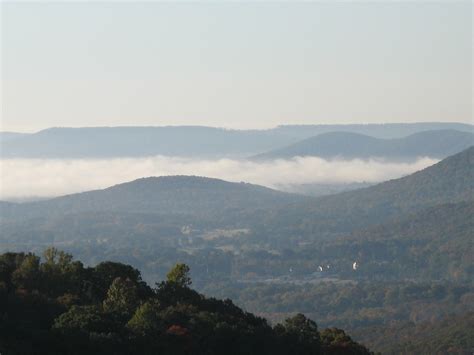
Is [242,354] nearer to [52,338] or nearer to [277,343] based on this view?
[277,343]

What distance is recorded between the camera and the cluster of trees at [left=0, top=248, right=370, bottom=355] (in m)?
63.6

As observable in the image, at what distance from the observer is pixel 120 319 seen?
70.9 m

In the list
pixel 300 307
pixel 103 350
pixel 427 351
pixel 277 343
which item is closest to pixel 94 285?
pixel 277 343

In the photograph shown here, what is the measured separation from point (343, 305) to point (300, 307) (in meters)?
6.07

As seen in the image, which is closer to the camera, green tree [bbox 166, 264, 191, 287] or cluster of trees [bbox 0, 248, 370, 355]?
cluster of trees [bbox 0, 248, 370, 355]

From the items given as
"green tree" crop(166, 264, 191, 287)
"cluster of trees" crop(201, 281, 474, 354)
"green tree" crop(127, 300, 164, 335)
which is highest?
"green tree" crop(166, 264, 191, 287)

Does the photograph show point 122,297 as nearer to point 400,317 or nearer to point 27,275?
point 27,275

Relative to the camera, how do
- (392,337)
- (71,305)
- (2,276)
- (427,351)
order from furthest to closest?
(392,337) → (427,351) → (2,276) → (71,305)

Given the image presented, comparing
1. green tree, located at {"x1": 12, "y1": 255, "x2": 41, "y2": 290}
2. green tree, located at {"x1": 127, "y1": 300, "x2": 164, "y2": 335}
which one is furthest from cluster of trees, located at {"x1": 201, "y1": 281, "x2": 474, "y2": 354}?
green tree, located at {"x1": 127, "y1": 300, "x2": 164, "y2": 335}

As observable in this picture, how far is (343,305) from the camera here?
195m

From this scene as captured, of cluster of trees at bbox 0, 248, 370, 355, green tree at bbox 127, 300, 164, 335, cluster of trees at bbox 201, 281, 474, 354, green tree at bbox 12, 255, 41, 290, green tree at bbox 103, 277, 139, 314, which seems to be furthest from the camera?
cluster of trees at bbox 201, 281, 474, 354

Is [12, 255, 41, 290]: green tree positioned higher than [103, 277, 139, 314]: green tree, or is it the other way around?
[12, 255, 41, 290]: green tree

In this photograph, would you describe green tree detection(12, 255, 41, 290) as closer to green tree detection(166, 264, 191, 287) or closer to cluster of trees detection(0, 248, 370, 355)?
Result: cluster of trees detection(0, 248, 370, 355)

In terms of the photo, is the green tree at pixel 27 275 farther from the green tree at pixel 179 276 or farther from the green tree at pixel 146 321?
the green tree at pixel 146 321
